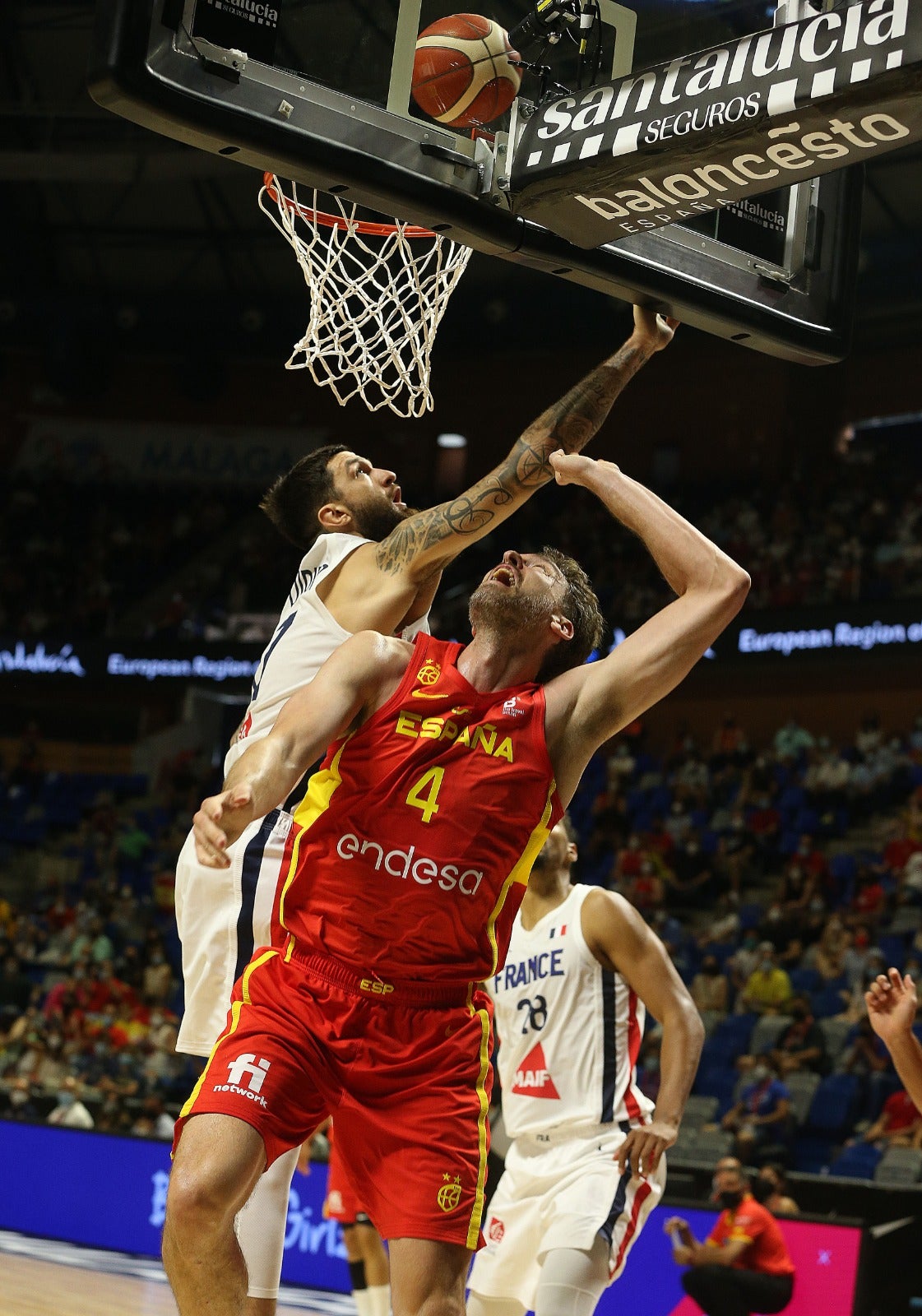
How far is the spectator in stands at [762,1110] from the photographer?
11.1 meters

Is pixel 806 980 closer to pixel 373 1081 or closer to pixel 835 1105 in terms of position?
pixel 835 1105

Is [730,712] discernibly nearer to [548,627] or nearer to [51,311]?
[51,311]

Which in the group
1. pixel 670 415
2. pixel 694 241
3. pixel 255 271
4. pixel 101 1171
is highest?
pixel 255 271

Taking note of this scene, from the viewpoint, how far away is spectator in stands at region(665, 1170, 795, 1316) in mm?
7133

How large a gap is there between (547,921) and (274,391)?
19.4 meters

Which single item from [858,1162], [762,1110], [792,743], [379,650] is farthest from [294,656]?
[792,743]

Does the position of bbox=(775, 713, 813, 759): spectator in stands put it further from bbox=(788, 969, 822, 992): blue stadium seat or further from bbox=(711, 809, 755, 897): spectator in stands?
bbox=(788, 969, 822, 992): blue stadium seat

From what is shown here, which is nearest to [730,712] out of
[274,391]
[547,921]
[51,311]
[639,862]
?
[639,862]

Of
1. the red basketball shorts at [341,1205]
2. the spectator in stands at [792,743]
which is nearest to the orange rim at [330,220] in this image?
the red basketball shorts at [341,1205]

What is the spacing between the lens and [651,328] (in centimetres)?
428

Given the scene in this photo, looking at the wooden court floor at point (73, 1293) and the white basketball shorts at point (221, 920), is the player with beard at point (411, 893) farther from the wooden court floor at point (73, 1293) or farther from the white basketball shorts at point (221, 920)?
the wooden court floor at point (73, 1293)

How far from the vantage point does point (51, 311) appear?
2228 cm

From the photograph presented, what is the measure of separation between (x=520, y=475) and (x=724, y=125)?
116 cm

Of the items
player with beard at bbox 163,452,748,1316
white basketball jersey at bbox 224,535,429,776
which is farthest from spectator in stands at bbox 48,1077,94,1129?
player with beard at bbox 163,452,748,1316
